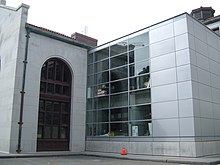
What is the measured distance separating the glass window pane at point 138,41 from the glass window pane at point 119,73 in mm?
1678

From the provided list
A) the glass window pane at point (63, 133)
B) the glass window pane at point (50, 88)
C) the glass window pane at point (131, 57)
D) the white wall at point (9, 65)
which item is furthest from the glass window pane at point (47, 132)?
the glass window pane at point (131, 57)

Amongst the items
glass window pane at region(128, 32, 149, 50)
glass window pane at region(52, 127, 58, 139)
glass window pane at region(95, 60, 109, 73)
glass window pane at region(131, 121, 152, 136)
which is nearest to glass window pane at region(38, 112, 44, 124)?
glass window pane at region(52, 127, 58, 139)

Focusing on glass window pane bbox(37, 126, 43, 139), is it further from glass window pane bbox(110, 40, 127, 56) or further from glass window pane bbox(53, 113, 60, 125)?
glass window pane bbox(110, 40, 127, 56)

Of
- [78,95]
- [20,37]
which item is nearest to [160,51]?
[78,95]

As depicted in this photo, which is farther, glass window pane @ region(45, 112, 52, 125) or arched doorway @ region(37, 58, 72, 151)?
glass window pane @ region(45, 112, 52, 125)

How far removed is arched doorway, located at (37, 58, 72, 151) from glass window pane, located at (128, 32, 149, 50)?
5709mm

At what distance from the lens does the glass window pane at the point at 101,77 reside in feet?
66.2

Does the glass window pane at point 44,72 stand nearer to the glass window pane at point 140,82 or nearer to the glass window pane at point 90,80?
the glass window pane at point 90,80

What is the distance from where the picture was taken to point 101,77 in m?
20.6

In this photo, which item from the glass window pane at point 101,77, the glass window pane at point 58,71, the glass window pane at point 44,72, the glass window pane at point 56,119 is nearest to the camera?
the glass window pane at point 44,72

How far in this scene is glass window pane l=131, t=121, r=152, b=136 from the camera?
16.2 m

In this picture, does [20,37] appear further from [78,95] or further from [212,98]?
[212,98]

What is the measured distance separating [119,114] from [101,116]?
200cm

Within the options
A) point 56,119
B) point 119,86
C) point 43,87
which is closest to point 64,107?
point 56,119
